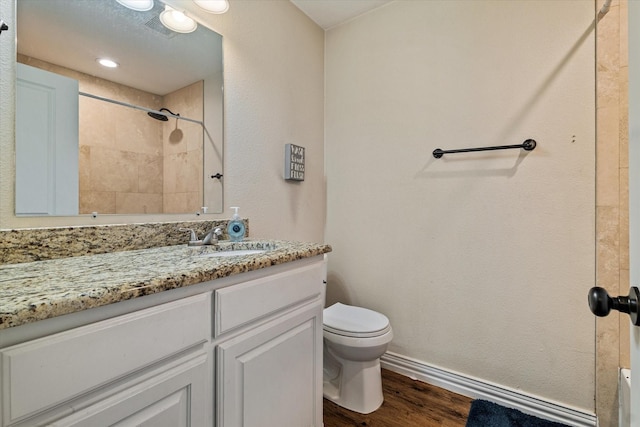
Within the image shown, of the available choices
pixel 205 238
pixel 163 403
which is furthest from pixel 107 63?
pixel 163 403

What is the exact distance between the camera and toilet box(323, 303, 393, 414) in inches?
54.6

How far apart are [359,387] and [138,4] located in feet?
6.80

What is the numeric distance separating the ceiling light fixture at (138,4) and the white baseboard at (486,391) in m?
2.27

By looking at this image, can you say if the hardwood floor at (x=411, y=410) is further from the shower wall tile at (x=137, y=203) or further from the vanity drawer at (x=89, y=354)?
the shower wall tile at (x=137, y=203)

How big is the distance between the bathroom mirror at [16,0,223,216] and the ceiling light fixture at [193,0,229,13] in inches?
3.8

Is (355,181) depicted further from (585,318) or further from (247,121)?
(585,318)

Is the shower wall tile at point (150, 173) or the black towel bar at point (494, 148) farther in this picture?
the black towel bar at point (494, 148)

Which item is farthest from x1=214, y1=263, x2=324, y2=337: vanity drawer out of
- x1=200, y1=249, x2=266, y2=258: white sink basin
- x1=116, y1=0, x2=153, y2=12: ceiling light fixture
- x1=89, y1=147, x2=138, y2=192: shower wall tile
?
x1=116, y1=0, x2=153, y2=12: ceiling light fixture

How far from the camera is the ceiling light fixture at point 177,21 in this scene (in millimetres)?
1264

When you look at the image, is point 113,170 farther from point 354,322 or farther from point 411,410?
point 411,410

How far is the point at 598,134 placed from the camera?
4.11 ft

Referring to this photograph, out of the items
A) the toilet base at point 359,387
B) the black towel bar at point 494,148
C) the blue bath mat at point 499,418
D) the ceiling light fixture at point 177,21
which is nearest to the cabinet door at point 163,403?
the toilet base at point 359,387

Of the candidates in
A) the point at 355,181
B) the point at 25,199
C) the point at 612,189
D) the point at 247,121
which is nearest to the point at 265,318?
the point at 25,199

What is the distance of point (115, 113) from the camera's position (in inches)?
44.2
